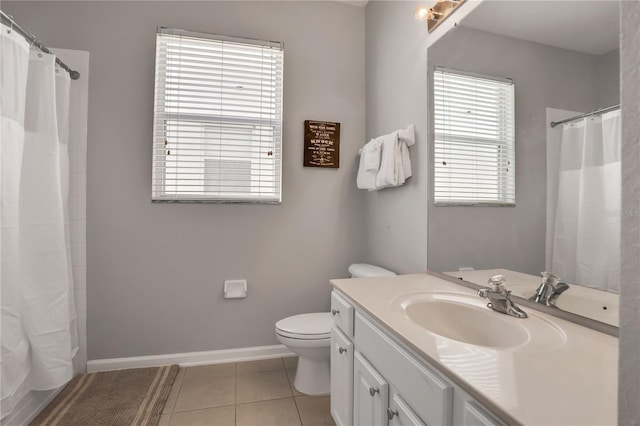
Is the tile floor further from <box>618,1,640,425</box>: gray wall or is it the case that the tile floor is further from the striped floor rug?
<box>618,1,640,425</box>: gray wall

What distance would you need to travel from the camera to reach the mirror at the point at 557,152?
2.81 feet

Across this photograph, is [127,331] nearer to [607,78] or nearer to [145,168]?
[145,168]

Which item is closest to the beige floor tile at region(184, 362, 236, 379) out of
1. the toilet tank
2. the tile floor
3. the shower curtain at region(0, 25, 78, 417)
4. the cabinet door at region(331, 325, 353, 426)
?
the tile floor

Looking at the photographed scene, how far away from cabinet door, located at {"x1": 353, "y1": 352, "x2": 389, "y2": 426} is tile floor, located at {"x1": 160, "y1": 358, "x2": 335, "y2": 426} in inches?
20.6

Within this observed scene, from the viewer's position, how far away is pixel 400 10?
6.09ft

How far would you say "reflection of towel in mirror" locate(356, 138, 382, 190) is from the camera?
1.87 m

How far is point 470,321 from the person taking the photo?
110 cm

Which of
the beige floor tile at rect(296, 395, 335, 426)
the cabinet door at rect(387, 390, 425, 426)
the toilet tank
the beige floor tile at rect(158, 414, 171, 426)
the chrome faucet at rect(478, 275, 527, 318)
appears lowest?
the beige floor tile at rect(158, 414, 171, 426)

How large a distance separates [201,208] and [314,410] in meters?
1.42

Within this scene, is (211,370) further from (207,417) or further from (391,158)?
(391,158)

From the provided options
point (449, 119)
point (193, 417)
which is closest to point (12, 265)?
point (193, 417)

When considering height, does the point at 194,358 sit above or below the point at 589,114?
below

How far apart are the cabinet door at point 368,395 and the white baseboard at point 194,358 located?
1134 millimetres

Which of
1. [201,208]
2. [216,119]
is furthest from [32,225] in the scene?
[216,119]
